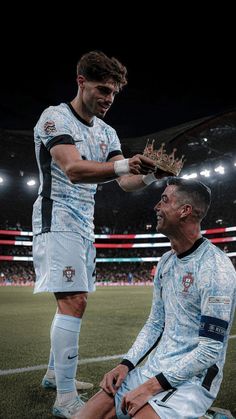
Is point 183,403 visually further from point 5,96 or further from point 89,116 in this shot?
point 5,96

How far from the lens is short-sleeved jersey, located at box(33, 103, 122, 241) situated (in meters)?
3.04

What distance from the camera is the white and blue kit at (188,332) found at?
2.06 metres

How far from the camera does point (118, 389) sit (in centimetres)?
231

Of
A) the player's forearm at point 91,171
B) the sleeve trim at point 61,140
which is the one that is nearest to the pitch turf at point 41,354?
the player's forearm at point 91,171

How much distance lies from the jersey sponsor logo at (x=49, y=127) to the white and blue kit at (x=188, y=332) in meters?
1.24

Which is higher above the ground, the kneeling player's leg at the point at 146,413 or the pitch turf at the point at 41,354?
the kneeling player's leg at the point at 146,413

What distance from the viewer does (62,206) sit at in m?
3.17

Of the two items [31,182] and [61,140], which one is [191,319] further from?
[31,182]

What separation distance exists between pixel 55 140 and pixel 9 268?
159ft

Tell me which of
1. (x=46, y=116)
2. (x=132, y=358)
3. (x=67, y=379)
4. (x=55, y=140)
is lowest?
(x=67, y=379)

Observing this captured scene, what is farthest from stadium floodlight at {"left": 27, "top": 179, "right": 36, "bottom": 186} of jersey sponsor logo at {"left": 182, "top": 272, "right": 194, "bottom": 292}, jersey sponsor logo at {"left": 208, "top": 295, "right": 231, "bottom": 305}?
jersey sponsor logo at {"left": 208, "top": 295, "right": 231, "bottom": 305}

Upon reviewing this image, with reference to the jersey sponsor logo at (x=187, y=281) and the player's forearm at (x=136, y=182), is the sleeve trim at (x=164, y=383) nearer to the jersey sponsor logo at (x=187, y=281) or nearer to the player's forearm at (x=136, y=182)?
the jersey sponsor logo at (x=187, y=281)

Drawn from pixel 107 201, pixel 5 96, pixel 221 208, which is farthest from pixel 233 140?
pixel 107 201

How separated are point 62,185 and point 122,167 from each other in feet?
2.49
